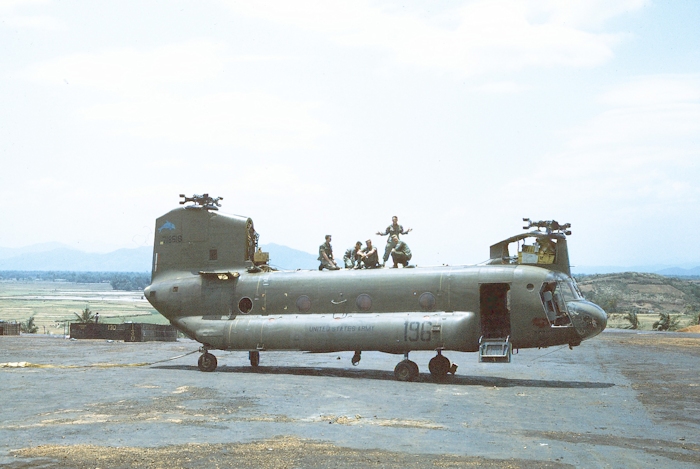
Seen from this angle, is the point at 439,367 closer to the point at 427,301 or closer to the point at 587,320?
the point at 427,301

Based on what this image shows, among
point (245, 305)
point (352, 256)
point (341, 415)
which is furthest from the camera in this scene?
point (352, 256)

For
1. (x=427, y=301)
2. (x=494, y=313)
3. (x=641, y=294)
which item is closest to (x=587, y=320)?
(x=494, y=313)

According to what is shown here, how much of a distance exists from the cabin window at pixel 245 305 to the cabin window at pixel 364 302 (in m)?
4.33

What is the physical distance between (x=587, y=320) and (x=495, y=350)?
3.10 m

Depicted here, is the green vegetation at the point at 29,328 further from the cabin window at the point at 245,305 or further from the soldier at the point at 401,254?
the soldier at the point at 401,254

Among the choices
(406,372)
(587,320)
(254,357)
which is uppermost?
(587,320)

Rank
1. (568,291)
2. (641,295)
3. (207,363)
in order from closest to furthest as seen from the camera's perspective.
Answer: (568,291) → (207,363) → (641,295)

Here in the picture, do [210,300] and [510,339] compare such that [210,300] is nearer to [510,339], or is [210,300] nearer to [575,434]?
[510,339]

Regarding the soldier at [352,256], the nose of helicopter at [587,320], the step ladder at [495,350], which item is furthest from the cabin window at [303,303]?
the nose of helicopter at [587,320]

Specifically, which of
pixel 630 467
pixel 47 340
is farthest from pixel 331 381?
pixel 47 340

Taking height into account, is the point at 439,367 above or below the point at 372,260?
below

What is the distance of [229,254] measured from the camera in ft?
97.0

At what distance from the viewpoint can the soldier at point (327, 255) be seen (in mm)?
29969

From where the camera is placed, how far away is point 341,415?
1816 centimetres
